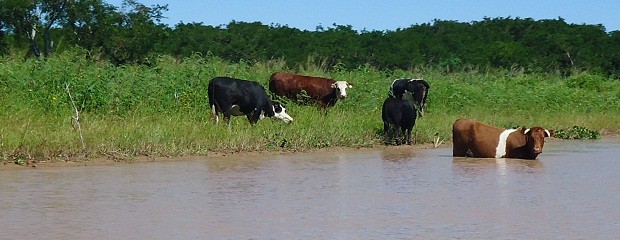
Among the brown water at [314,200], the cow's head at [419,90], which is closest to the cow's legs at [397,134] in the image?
the brown water at [314,200]

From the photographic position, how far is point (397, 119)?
47.9 feet

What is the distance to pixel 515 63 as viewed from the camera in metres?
36.8

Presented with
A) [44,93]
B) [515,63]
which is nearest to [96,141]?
[44,93]

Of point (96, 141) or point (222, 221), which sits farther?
point (96, 141)

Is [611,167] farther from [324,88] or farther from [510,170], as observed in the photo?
[324,88]

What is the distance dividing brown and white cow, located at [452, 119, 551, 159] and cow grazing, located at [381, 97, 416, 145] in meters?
1.73

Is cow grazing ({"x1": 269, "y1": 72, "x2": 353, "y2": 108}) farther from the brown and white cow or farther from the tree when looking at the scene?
the tree

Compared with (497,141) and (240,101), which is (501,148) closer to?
(497,141)

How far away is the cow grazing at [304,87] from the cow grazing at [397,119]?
3.57 meters

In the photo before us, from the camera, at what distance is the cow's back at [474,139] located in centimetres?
1274

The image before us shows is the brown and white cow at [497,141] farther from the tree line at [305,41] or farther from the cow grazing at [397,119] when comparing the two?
the tree line at [305,41]

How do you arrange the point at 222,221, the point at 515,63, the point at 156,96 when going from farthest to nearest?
the point at 515,63 < the point at 156,96 < the point at 222,221

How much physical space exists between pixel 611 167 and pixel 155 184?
5.37 metres

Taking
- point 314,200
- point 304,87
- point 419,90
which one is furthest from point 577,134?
point 314,200
